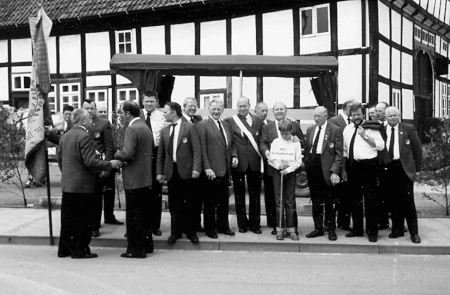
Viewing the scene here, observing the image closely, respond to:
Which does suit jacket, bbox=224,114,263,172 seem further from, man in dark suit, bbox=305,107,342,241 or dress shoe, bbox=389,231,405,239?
dress shoe, bbox=389,231,405,239

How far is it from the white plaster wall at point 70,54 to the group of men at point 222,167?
50.5ft

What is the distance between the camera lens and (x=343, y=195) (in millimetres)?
9656

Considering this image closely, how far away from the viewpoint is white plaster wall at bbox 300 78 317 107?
65.1 feet

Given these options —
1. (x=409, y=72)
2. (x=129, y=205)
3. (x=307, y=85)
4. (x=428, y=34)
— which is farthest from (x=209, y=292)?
(x=428, y=34)

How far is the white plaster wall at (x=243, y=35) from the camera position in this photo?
2094 centimetres

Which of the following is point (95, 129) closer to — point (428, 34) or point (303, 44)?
point (303, 44)

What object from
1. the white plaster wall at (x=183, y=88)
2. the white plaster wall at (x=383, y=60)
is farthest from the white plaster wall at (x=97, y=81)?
the white plaster wall at (x=383, y=60)

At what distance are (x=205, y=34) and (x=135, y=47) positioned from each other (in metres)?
2.97

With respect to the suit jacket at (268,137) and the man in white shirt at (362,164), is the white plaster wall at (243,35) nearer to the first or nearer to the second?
the suit jacket at (268,137)

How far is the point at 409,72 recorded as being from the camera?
22.5 m

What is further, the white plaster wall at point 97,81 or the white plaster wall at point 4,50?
the white plaster wall at point 4,50

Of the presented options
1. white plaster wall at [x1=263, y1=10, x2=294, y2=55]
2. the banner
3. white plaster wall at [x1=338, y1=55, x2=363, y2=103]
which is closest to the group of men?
the banner

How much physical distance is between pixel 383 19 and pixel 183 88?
7104mm

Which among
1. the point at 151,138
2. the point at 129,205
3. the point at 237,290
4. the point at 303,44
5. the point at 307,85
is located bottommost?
the point at 237,290
